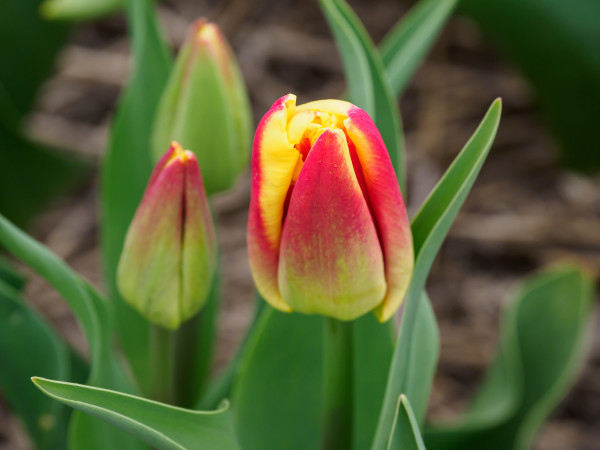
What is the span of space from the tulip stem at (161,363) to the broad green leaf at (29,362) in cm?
6

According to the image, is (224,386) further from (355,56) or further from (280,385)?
(355,56)

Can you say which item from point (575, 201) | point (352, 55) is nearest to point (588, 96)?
point (575, 201)

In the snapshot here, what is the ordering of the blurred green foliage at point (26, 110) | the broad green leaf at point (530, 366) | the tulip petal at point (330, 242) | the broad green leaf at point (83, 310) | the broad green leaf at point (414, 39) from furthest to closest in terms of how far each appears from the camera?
the blurred green foliage at point (26, 110) → the broad green leaf at point (530, 366) → the broad green leaf at point (414, 39) → the broad green leaf at point (83, 310) → the tulip petal at point (330, 242)

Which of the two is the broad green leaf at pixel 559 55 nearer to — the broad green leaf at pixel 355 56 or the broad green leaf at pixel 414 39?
the broad green leaf at pixel 414 39

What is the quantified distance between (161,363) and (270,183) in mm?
244

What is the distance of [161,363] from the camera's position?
570mm

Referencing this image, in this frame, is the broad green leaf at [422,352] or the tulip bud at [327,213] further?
the broad green leaf at [422,352]

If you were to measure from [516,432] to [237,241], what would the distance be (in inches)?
25.8

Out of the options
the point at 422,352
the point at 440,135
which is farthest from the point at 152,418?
the point at 440,135

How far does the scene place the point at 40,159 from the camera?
1.00 metres

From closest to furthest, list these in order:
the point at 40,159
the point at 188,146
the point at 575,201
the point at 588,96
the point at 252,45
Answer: the point at 188,146
the point at 40,159
the point at 588,96
the point at 575,201
the point at 252,45

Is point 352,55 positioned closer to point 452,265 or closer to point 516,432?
point 516,432

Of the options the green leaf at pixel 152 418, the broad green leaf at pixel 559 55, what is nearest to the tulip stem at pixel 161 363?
the green leaf at pixel 152 418

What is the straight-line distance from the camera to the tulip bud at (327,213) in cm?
36
